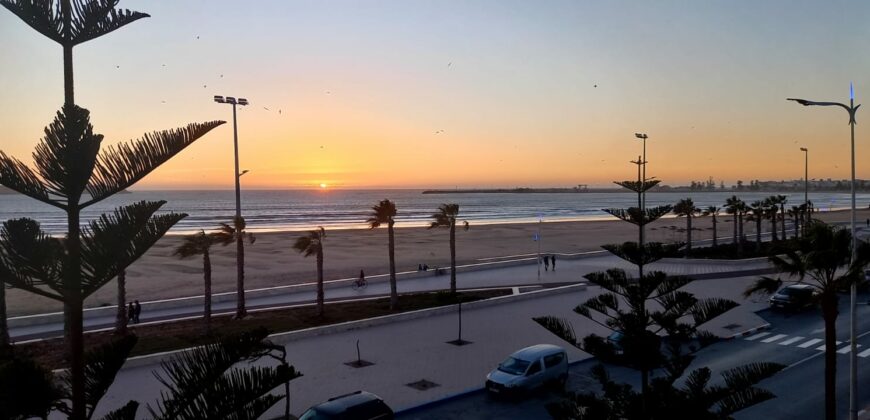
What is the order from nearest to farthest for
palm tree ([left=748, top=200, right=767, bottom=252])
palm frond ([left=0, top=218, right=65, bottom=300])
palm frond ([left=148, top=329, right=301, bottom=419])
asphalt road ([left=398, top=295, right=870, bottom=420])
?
palm frond ([left=0, top=218, right=65, bottom=300])
palm frond ([left=148, top=329, right=301, bottom=419])
asphalt road ([left=398, top=295, right=870, bottom=420])
palm tree ([left=748, top=200, right=767, bottom=252])

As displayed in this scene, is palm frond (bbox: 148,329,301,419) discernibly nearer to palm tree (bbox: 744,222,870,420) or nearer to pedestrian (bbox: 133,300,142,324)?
palm tree (bbox: 744,222,870,420)

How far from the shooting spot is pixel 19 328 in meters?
19.1

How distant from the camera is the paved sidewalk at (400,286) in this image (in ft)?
64.0

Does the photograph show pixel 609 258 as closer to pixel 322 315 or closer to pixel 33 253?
pixel 322 315

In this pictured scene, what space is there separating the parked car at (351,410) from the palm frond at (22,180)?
792 cm

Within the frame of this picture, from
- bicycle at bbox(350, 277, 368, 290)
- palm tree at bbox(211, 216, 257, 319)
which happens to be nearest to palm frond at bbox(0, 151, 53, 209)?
palm tree at bbox(211, 216, 257, 319)

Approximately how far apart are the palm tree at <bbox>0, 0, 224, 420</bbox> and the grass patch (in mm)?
11183

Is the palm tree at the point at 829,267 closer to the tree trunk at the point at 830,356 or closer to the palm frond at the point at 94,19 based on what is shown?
the tree trunk at the point at 830,356

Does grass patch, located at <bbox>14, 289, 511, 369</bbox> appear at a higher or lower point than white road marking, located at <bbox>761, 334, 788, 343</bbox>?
higher

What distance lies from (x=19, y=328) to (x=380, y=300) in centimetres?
1220

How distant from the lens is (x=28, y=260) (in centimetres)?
325

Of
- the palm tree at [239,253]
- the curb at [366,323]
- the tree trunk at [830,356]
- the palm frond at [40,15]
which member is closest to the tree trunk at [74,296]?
the palm frond at [40,15]

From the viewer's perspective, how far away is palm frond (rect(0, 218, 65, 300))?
128 inches

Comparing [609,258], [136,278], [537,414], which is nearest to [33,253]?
[537,414]
